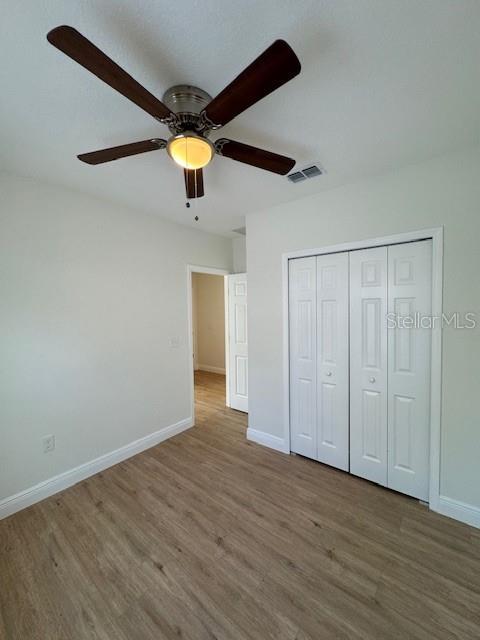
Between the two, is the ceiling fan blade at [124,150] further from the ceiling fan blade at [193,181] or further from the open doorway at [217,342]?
the open doorway at [217,342]

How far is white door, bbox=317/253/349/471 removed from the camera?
230cm

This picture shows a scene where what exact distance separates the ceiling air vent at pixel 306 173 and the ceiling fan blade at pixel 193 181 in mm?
810

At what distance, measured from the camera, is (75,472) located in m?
2.28

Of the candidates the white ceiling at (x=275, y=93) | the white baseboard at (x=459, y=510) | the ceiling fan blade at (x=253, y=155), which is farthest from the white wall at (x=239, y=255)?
the white baseboard at (x=459, y=510)

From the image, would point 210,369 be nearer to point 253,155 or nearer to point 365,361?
point 365,361

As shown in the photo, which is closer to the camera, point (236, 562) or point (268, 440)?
point (236, 562)

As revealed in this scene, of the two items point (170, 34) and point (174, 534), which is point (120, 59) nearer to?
point (170, 34)

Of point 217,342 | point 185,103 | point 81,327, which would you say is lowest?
point 217,342

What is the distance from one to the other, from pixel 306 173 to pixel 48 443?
9.98 feet

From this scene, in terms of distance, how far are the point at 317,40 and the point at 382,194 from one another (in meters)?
1.32

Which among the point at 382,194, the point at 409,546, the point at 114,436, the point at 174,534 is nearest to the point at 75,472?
the point at 114,436

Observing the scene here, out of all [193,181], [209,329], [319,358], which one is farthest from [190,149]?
[209,329]

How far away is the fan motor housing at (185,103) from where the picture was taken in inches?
47.5

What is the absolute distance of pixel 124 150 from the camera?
1.29 metres
